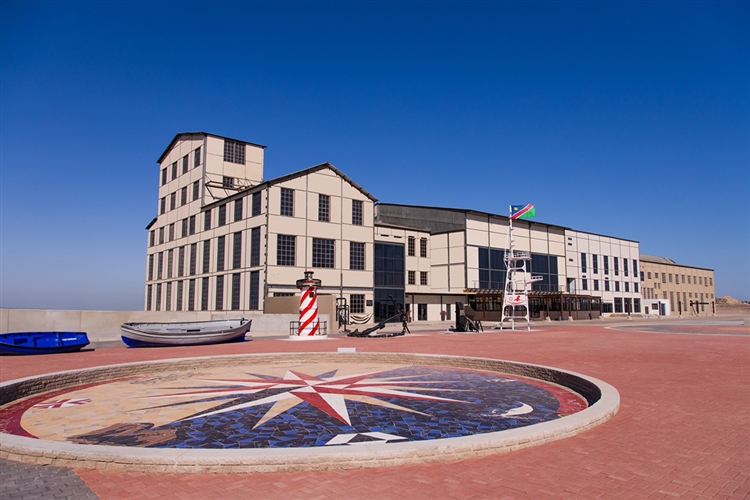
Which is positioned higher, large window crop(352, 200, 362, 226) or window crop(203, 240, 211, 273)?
large window crop(352, 200, 362, 226)

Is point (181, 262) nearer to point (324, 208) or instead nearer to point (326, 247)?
point (326, 247)

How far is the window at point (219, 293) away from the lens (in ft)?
144

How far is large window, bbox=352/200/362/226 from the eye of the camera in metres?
45.0

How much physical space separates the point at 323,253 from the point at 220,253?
400 inches

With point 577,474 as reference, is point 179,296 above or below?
above

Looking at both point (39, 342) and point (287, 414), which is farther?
point (39, 342)

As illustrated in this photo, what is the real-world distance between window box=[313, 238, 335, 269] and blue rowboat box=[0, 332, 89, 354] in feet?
75.9

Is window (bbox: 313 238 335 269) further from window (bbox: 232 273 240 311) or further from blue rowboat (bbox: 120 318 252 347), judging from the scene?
blue rowboat (bbox: 120 318 252 347)

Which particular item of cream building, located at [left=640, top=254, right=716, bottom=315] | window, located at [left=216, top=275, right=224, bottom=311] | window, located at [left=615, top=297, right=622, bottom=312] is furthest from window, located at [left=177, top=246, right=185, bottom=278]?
cream building, located at [left=640, top=254, right=716, bottom=315]

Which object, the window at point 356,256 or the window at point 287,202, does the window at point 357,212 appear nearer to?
the window at point 356,256

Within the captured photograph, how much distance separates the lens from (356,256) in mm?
44625

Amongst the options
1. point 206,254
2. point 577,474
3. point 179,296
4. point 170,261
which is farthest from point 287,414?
point 170,261

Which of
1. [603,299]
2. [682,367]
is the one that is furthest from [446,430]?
[603,299]

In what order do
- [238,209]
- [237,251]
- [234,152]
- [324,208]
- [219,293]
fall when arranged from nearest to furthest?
1. [237,251]
2. [324,208]
3. [238,209]
4. [219,293]
5. [234,152]
